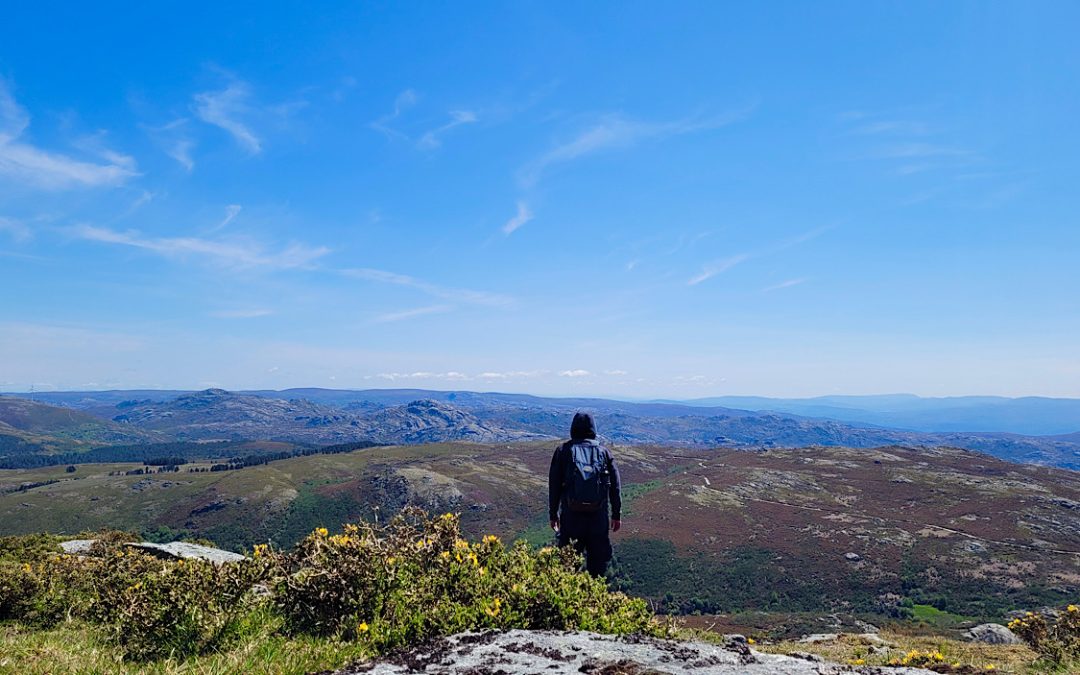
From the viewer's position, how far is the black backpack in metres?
10.4

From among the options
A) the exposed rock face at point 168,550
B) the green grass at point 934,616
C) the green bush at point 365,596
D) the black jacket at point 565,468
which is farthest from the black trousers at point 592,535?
the green grass at point 934,616

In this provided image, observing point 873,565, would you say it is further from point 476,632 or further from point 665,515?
point 476,632

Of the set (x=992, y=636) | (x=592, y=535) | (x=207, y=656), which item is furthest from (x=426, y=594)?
(x=992, y=636)

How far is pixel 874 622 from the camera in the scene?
102 meters

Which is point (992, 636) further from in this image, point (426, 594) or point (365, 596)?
point (365, 596)

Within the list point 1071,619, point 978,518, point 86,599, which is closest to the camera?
point 86,599

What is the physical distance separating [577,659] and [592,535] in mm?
4653

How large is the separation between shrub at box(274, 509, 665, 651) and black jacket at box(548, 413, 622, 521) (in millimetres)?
2342

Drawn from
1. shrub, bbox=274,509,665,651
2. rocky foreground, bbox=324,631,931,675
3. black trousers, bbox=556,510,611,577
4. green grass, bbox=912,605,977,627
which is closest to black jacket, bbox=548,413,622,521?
black trousers, bbox=556,510,611,577

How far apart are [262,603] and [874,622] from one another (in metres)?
124

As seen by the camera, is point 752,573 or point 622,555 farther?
point 622,555

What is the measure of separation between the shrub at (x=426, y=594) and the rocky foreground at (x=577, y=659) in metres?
0.48

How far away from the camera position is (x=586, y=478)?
1047 centimetres

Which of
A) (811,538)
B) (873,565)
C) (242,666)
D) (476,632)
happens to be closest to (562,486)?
(476,632)
